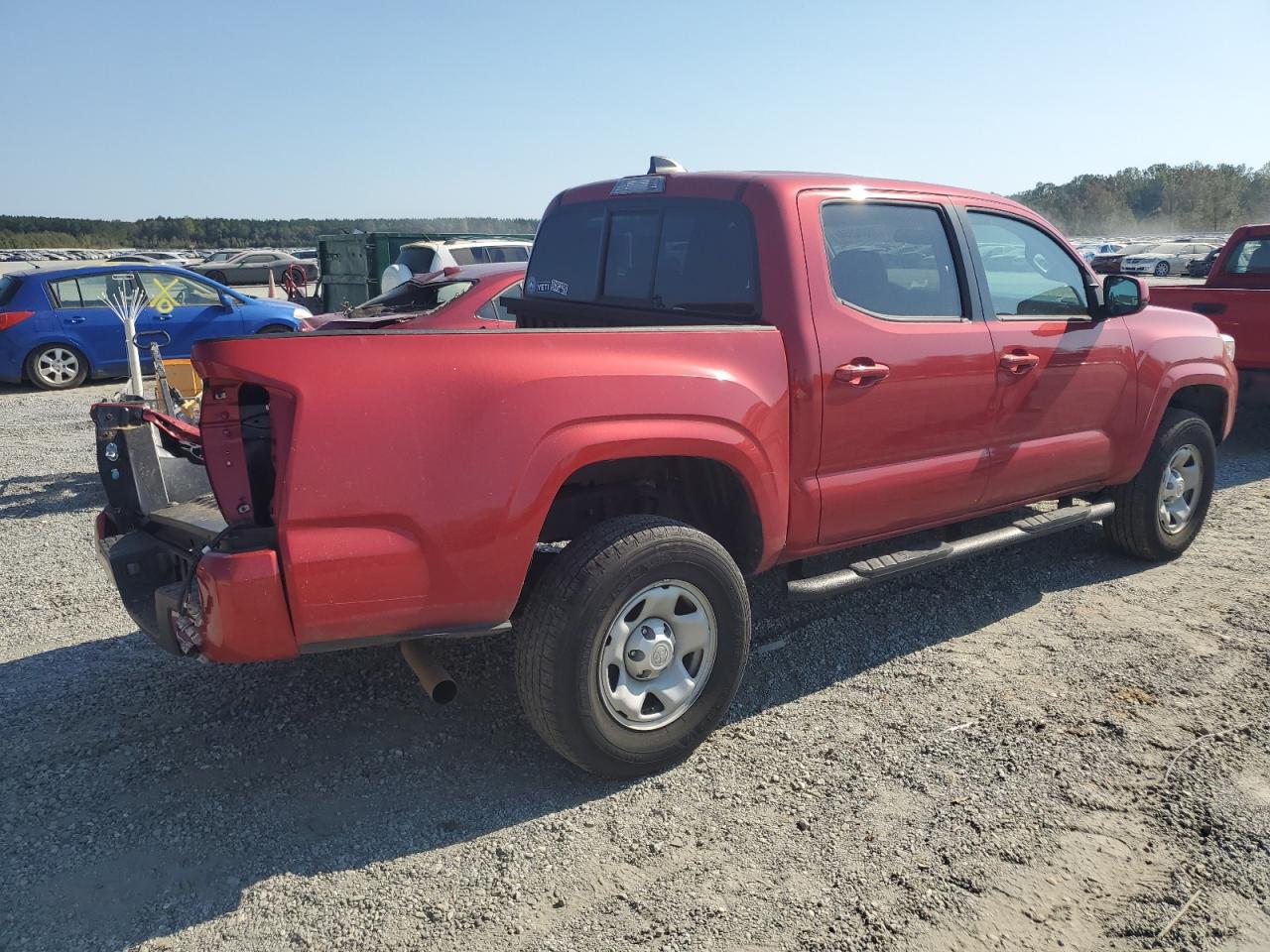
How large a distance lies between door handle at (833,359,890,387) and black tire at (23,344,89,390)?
12.1 meters

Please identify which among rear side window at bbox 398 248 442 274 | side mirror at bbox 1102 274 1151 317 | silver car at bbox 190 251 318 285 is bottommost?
silver car at bbox 190 251 318 285

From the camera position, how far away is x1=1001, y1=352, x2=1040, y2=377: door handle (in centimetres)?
421

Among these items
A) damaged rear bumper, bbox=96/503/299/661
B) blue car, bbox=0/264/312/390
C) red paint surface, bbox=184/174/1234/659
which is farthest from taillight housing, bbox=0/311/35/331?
damaged rear bumper, bbox=96/503/299/661

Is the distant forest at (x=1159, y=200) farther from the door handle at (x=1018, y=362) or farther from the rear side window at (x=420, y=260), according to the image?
the door handle at (x=1018, y=362)

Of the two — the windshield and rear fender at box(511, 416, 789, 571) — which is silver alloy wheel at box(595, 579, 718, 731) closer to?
rear fender at box(511, 416, 789, 571)

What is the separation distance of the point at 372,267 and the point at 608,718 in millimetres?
14540

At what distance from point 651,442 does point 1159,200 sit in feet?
324

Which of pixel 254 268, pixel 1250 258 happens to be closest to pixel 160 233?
pixel 254 268

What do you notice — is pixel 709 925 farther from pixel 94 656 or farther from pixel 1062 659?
pixel 94 656

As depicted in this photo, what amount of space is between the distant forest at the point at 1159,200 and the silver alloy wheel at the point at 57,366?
273 ft

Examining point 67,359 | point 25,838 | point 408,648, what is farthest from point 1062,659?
point 67,359

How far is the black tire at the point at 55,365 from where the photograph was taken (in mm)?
12344

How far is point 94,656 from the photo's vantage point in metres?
4.28

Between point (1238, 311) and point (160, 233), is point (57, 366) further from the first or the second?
point (160, 233)
